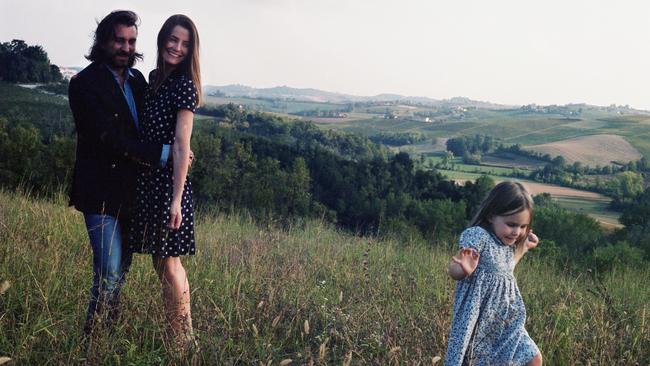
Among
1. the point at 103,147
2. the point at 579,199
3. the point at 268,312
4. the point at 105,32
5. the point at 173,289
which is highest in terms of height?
the point at 105,32

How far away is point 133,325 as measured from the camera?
2.83 m

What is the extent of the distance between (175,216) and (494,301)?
4.87ft

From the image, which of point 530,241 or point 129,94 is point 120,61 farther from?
point 530,241

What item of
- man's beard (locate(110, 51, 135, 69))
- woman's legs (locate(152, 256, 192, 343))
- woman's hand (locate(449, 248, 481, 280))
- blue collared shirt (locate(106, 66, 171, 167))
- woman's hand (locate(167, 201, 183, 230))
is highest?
man's beard (locate(110, 51, 135, 69))

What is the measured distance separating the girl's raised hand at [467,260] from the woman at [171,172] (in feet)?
4.09

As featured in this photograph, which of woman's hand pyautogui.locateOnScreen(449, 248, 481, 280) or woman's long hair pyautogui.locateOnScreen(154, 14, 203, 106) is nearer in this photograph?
woman's hand pyautogui.locateOnScreen(449, 248, 481, 280)

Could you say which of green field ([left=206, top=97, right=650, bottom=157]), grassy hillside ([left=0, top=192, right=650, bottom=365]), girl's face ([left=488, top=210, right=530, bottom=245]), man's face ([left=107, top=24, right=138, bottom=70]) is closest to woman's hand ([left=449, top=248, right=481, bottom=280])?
girl's face ([left=488, top=210, right=530, bottom=245])

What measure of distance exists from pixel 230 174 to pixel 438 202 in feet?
44.1

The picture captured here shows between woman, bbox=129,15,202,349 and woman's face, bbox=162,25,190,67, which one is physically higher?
woman's face, bbox=162,25,190,67

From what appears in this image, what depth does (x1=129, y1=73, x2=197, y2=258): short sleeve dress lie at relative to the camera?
8.71 feet

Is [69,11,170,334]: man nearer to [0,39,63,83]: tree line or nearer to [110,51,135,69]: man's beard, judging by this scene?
[110,51,135,69]: man's beard

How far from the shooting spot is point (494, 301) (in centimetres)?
254

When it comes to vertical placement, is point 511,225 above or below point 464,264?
above

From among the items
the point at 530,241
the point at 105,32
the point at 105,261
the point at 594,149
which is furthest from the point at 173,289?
the point at 594,149
